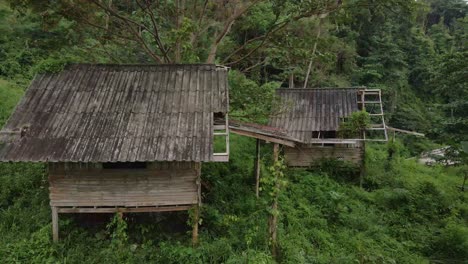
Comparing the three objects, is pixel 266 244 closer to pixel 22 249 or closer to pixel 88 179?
pixel 88 179

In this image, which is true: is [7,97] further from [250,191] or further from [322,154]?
[322,154]

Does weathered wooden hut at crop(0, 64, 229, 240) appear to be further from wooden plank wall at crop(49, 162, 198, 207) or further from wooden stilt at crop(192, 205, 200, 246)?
wooden stilt at crop(192, 205, 200, 246)

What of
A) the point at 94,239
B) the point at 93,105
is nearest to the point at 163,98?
the point at 93,105

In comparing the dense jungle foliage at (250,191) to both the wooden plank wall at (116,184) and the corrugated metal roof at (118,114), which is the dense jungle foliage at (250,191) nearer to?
the wooden plank wall at (116,184)

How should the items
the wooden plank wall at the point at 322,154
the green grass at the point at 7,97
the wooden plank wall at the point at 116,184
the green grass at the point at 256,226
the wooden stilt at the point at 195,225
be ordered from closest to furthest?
the green grass at the point at 256,226
the wooden plank wall at the point at 116,184
the wooden stilt at the point at 195,225
the green grass at the point at 7,97
the wooden plank wall at the point at 322,154

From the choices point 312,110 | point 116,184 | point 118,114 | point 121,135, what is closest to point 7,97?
point 118,114

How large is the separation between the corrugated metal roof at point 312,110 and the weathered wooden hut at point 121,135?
7843 mm

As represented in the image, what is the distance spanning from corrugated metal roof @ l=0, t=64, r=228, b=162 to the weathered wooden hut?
0.02 m

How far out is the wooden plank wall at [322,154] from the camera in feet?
61.5

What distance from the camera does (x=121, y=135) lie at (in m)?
9.76

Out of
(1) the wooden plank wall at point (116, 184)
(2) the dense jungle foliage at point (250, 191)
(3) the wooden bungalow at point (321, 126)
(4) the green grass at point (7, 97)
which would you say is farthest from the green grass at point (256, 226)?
(3) the wooden bungalow at point (321, 126)

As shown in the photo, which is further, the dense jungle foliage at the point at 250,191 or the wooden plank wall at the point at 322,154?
the wooden plank wall at the point at 322,154

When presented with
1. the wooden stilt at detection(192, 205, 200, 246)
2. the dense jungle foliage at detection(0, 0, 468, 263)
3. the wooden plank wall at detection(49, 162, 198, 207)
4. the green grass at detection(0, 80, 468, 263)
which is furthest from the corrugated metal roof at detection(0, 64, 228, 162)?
the green grass at detection(0, 80, 468, 263)

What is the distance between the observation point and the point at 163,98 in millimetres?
10961
